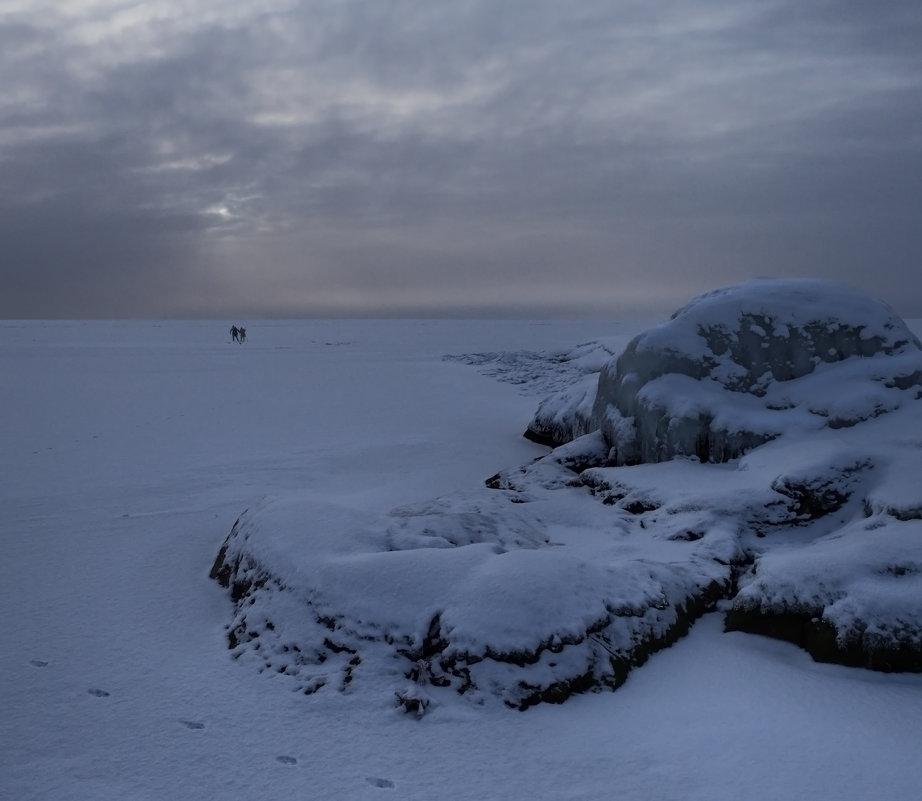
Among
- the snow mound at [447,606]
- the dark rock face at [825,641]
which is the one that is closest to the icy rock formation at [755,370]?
the snow mound at [447,606]

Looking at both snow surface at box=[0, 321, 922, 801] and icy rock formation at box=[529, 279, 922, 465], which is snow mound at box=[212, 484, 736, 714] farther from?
icy rock formation at box=[529, 279, 922, 465]

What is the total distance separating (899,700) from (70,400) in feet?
51.6

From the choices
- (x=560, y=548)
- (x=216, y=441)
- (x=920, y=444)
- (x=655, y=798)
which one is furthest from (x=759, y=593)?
(x=216, y=441)

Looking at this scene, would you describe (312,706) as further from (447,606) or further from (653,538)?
(653,538)

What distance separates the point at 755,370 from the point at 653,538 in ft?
9.85

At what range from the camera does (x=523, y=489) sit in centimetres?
757

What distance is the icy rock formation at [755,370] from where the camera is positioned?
7250 mm

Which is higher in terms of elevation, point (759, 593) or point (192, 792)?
point (759, 593)

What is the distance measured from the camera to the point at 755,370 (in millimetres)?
7875

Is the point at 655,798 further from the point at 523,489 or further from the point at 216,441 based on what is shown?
the point at 216,441

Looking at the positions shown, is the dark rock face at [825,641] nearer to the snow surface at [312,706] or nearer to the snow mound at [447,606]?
the snow surface at [312,706]

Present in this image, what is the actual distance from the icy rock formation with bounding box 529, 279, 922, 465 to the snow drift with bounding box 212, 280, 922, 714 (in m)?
0.02

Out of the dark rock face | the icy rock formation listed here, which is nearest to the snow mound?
the dark rock face

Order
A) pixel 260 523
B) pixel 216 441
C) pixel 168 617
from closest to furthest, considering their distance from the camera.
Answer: pixel 168 617, pixel 260 523, pixel 216 441
